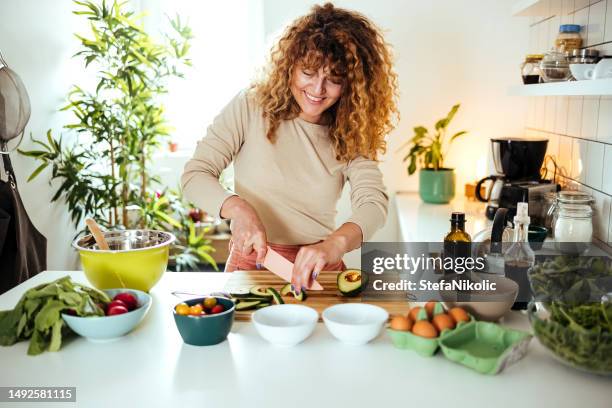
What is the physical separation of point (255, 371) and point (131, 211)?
2.61m

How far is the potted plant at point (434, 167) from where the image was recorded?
10.8 ft

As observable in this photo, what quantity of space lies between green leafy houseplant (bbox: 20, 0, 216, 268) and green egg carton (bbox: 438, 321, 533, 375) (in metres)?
2.07

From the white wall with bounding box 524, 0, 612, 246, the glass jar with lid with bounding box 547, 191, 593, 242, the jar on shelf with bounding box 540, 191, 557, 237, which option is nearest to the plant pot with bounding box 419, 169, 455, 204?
the white wall with bounding box 524, 0, 612, 246

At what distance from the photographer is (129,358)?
4.06 feet

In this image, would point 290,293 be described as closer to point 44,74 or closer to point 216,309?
point 216,309

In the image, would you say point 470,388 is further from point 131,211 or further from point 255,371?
point 131,211

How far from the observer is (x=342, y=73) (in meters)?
1.79

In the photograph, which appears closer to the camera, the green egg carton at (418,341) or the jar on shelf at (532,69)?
the green egg carton at (418,341)

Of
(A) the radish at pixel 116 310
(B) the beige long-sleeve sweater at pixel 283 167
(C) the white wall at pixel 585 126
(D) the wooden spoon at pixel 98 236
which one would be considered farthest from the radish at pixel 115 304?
(C) the white wall at pixel 585 126

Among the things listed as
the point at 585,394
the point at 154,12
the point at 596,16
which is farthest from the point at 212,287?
the point at 154,12

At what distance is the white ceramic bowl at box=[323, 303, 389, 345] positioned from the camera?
127 centimetres

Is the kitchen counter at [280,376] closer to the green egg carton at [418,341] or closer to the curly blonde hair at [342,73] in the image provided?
the green egg carton at [418,341]

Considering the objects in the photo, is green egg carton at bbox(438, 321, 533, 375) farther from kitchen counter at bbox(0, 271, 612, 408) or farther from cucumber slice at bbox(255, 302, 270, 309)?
cucumber slice at bbox(255, 302, 270, 309)

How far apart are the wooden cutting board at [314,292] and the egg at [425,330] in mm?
205
